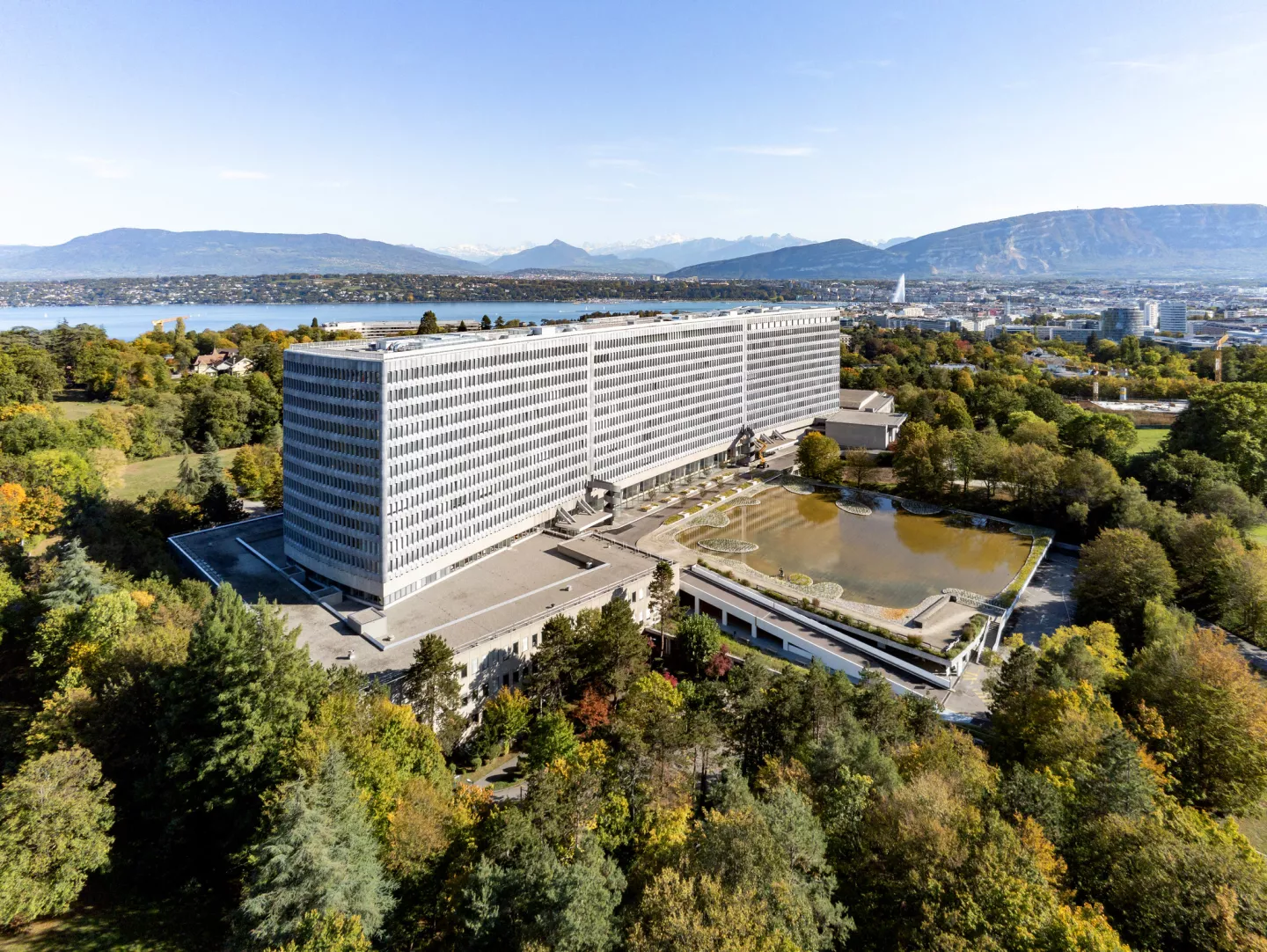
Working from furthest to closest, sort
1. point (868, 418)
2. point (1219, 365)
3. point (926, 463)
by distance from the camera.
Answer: point (1219, 365) < point (868, 418) < point (926, 463)

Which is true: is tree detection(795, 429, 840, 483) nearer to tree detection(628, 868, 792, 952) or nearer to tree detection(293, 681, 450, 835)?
tree detection(293, 681, 450, 835)

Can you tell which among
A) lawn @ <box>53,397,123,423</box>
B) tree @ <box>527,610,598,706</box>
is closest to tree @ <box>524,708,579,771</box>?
tree @ <box>527,610,598,706</box>

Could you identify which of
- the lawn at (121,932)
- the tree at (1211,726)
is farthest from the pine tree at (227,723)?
the tree at (1211,726)

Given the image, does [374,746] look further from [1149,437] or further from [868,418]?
[1149,437]

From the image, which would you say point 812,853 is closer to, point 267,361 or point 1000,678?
point 1000,678

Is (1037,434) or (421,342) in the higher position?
(421,342)

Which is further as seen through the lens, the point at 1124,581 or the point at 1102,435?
the point at 1102,435

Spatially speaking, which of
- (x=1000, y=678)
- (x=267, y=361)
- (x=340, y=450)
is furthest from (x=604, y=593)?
(x=267, y=361)

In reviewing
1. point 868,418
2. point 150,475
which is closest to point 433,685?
point 150,475
